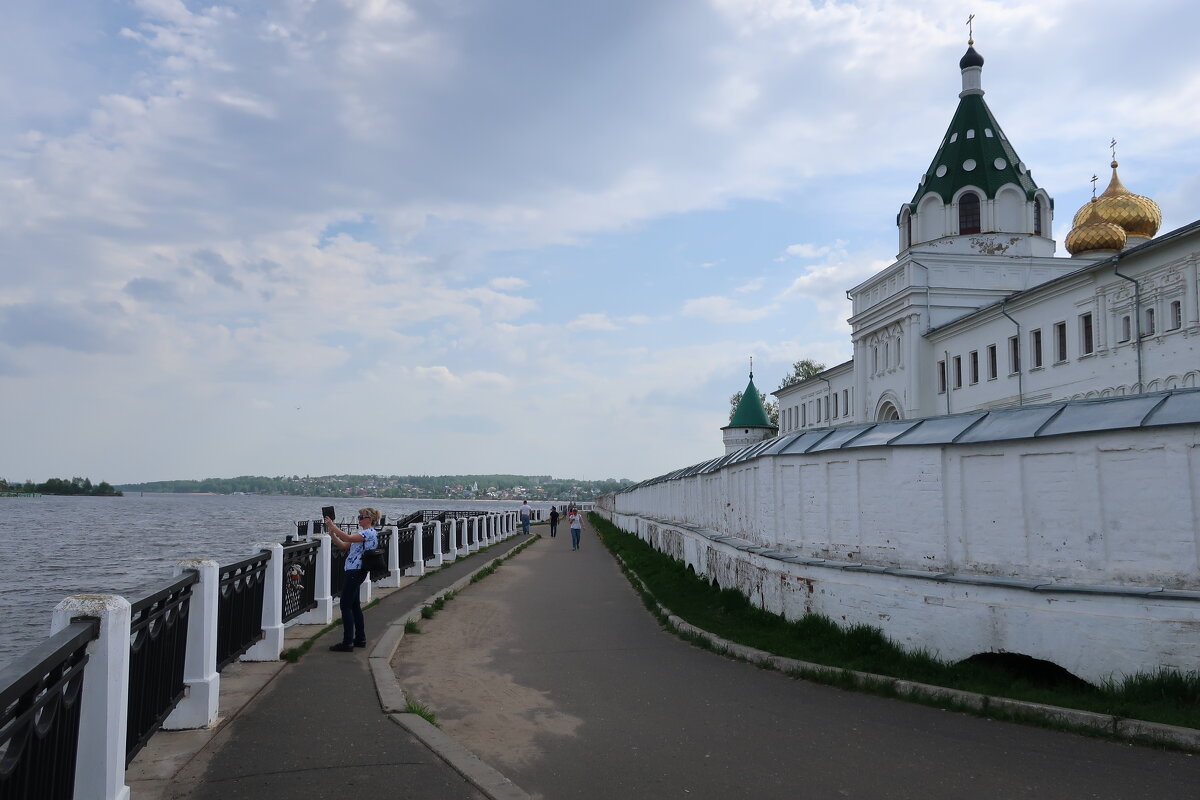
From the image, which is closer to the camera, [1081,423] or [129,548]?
[1081,423]

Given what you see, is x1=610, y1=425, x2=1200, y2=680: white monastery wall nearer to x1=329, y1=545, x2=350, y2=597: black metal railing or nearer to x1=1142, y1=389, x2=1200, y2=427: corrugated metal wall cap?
x1=1142, y1=389, x2=1200, y2=427: corrugated metal wall cap

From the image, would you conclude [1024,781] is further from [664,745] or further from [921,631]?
[921,631]

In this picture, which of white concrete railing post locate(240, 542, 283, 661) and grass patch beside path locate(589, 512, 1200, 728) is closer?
grass patch beside path locate(589, 512, 1200, 728)

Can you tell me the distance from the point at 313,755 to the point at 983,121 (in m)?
47.0

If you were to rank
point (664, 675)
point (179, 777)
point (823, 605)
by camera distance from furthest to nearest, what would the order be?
point (823, 605) < point (664, 675) < point (179, 777)

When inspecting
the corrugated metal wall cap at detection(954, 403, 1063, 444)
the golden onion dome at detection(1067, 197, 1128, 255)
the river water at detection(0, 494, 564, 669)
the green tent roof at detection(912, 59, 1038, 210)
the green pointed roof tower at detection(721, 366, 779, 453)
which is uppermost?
the green tent roof at detection(912, 59, 1038, 210)

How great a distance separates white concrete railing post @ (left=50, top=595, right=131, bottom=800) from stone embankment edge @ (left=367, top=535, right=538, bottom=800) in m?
1.89

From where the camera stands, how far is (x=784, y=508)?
38.0 ft

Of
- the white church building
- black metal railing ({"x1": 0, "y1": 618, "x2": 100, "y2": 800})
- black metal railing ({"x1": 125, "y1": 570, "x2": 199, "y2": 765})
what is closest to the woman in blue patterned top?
black metal railing ({"x1": 125, "y1": 570, "x2": 199, "y2": 765})

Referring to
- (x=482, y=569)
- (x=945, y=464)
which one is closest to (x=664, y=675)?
(x=945, y=464)

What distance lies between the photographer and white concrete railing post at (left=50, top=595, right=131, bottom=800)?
13.8ft

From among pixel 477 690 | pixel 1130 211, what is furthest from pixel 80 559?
pixel 1130 211

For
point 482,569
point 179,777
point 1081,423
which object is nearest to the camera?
point 179,777

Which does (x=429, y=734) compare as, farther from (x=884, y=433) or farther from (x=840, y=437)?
(x=840, y=437)
